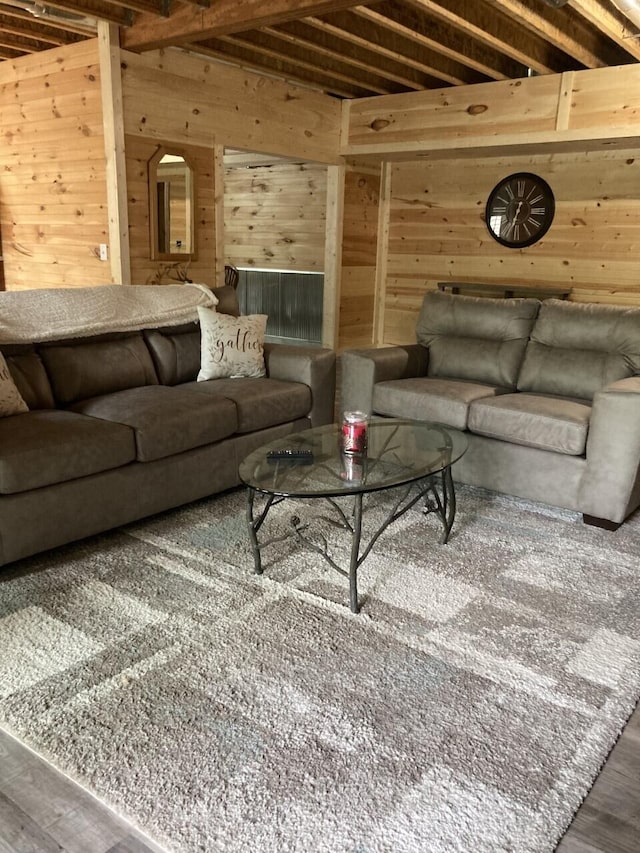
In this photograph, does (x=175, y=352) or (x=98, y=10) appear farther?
(x=98, y=10)

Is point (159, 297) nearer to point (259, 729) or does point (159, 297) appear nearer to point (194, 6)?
point (194, 6)

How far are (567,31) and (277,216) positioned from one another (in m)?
3.92

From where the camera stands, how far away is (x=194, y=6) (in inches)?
159

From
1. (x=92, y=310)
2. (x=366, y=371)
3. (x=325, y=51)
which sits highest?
(x=325, y=51)

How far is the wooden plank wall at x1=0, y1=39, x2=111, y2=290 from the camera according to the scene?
15.7 feet

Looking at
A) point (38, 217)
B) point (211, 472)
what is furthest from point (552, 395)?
point (38, 217)

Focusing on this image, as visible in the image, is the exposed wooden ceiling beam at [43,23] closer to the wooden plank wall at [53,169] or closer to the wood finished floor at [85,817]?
the wooden plank wall at [53,169]

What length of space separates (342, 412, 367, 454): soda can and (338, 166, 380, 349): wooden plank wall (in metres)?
4.38

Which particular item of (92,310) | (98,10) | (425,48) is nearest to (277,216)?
(425,48)

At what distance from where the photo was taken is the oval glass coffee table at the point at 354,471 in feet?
7.59

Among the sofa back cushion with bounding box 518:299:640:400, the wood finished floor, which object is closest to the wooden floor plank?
the wood finished floor

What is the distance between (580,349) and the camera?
3713 mm

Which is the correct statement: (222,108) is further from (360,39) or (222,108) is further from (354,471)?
(354,471)

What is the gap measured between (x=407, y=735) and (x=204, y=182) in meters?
4.48
